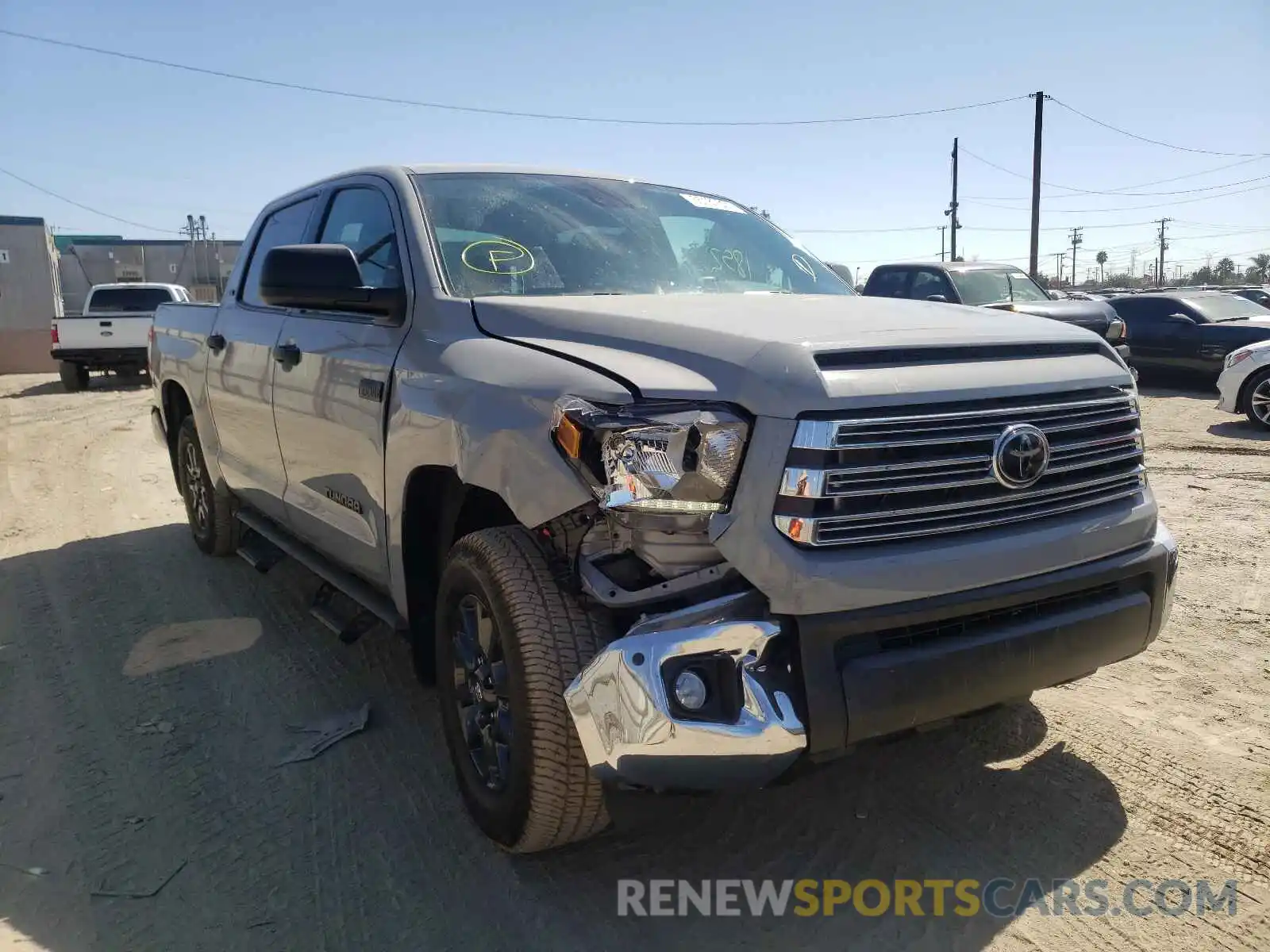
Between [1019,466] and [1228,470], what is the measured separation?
6.63 m

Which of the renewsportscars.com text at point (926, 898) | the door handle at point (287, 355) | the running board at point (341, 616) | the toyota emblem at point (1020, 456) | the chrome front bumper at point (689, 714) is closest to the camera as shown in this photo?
the chrome front bumper at point (689, 714)

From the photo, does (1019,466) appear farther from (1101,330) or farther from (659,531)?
(1101,330)

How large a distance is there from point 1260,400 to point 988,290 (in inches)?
143

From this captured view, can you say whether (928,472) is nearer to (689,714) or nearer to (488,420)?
(689,714)

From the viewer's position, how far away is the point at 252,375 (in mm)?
4477

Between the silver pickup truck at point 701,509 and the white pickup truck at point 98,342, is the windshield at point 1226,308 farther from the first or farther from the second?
the white pickup truck at point 98,342

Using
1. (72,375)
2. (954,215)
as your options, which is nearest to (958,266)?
(72,375)

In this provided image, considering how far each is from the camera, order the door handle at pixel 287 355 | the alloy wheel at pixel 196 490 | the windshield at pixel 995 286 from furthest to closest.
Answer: the windshield at pixel 995 286
the alloy wheel at pixel 196 490
the door handle at pixel 287 355

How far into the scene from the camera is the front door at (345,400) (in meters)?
3.31

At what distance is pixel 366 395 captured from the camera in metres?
3.31

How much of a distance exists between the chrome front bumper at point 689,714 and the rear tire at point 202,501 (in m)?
4.11

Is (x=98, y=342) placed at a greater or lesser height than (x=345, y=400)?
lesser

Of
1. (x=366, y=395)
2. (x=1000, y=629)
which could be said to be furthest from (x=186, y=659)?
(x=1000, y=629)

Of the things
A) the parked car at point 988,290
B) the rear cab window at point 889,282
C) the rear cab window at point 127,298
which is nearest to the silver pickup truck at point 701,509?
the parked car at point 988,290
